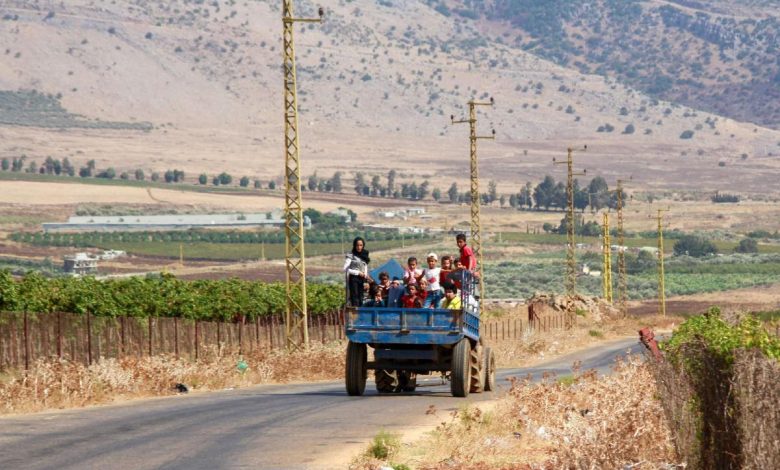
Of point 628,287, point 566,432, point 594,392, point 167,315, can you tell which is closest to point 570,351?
point 167,315

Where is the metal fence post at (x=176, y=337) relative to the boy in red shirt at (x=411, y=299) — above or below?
below

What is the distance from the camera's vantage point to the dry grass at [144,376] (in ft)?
97.8

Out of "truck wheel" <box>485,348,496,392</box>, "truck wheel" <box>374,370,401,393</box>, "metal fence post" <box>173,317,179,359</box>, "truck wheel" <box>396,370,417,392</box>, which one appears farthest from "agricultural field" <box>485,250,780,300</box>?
"truck wheel" <box>485,348,496,392</box>

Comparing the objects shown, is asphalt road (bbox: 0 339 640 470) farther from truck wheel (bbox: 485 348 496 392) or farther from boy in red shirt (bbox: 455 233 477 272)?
boy in red shirt (bbox: 455 233 477 272)

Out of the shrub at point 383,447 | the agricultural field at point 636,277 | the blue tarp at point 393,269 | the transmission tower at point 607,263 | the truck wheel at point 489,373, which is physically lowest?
the agricultural field at point 636,277

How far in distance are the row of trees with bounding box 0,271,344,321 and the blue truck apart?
17.1 meters

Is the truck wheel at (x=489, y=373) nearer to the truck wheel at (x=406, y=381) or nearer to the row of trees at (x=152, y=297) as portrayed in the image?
the truck wheel at (x=406, y=381)

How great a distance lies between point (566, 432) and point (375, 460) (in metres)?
3.21

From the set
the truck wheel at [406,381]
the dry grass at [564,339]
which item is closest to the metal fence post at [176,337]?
the truck wheel at [406,381]

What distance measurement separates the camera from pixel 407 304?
31.4 metres

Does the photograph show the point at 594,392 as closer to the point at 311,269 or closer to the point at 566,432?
the point at 566,432

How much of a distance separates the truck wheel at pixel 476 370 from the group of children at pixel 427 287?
1.86 m

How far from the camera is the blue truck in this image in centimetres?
3089

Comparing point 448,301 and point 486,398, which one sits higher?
point 448,301
